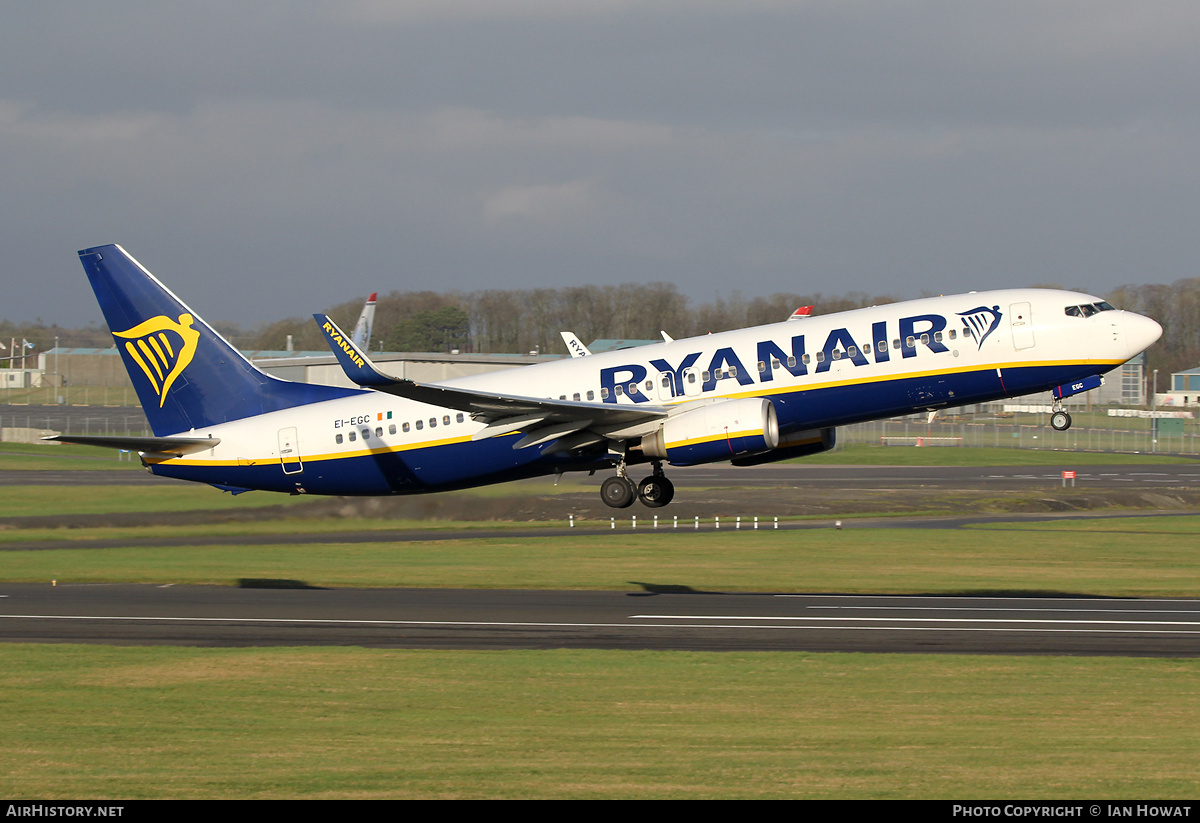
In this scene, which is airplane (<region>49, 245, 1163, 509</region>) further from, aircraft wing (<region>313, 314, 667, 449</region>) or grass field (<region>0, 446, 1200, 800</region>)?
grass field (<region>0, 446, 1200, 800</region>)

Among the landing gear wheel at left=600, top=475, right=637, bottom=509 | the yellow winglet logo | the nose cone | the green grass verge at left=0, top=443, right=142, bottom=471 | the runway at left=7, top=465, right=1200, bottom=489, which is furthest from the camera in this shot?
the green grass verge at left=0, top=443, right=142, bottom=471

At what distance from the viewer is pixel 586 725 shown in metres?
28.5

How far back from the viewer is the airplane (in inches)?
1366

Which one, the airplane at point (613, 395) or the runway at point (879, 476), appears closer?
the airplane at point (613, 395)

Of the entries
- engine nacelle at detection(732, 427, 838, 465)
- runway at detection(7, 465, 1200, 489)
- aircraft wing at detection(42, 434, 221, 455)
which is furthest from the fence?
aircraft wing at detection(42, 434, 221, 455)

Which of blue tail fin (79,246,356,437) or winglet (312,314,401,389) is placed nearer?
winglet (312,314,401,389)

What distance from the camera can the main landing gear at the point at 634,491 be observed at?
37406 mm

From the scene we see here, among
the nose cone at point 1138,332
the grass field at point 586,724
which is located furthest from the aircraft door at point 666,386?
the nose cone at point 1138,332

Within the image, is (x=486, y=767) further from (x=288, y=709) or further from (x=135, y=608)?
(x=135, y=608)

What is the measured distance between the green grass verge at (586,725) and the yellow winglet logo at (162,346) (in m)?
10.1

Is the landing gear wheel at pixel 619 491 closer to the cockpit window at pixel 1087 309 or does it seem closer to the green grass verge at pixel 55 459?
the cockpit window at pixel 1087 309

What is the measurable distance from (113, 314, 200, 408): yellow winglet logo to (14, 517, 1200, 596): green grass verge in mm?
14179

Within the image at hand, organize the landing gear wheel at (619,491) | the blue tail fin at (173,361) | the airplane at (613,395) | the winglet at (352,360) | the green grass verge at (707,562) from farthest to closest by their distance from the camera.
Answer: the green grass verge at (707,562)
the blue tail fin at (173,361)
the landing gear wheel at (619,491)
the airplane at (613,395)
the winglet at (352,360)

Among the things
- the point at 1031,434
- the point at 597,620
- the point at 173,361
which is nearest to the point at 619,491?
the point at 597,620
